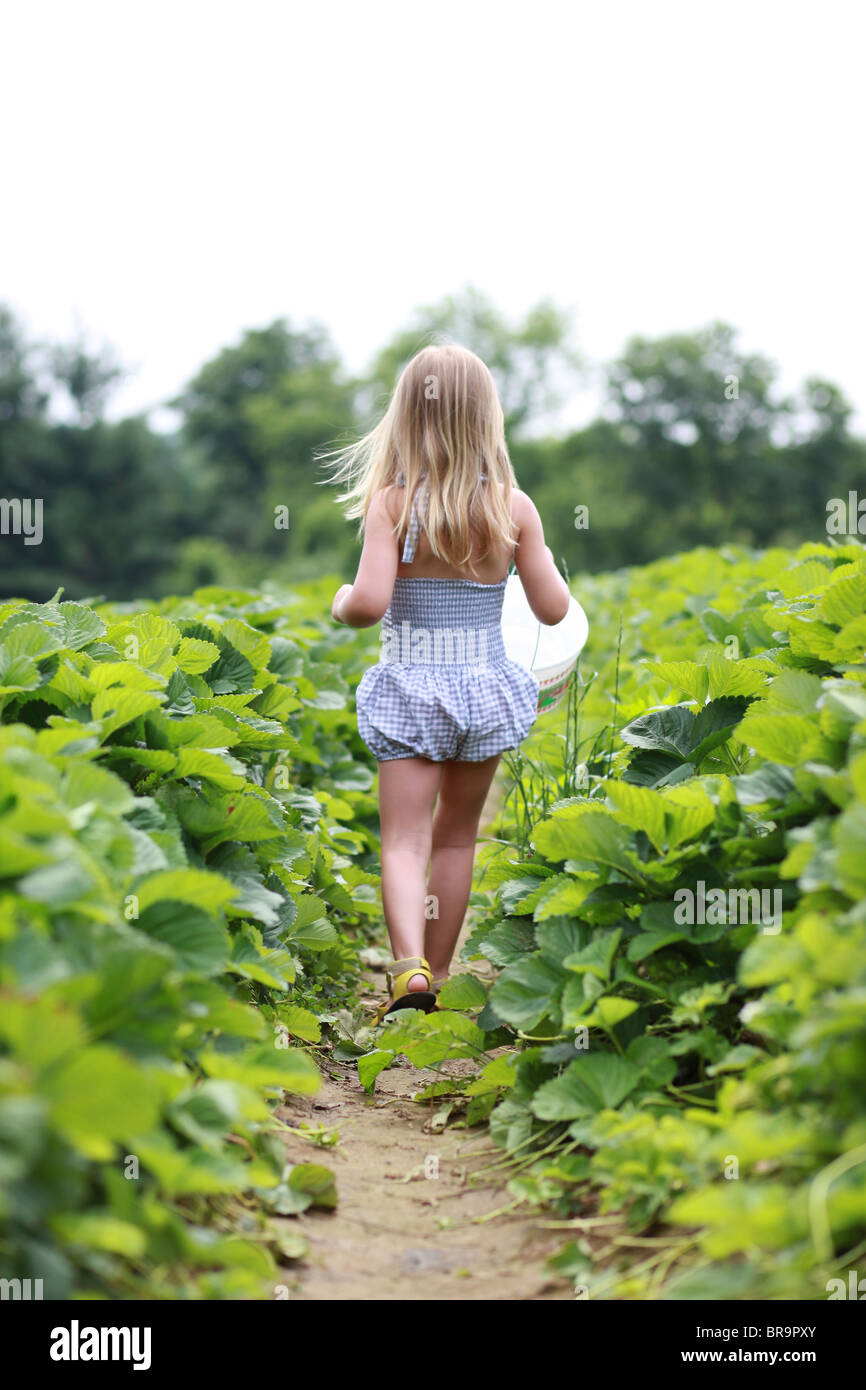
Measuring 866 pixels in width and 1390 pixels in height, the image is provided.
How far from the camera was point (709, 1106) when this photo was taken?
82.7 inches

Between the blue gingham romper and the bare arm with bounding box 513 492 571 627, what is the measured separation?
105 millimetres

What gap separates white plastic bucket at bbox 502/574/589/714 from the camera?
12.4 ft

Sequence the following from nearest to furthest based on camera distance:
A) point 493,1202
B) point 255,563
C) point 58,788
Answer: point 58,788 → point 493,1202 → point 255,563

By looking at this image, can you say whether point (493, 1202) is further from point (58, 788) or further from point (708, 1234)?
point (58, 788)

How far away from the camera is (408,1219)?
2211mm

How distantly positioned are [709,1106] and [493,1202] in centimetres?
45

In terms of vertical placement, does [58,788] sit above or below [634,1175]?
above

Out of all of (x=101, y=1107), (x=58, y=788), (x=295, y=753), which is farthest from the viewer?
(x=295, y=753)

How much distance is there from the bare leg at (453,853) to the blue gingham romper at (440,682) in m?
0.08

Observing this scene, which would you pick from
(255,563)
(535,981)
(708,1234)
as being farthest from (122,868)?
(255,563)
